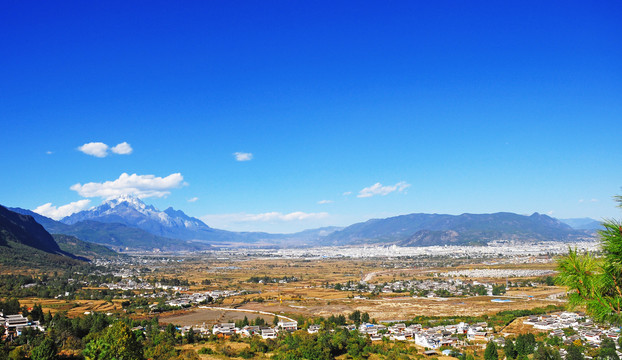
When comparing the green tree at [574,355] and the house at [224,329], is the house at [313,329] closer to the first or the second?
the house at [224,329]

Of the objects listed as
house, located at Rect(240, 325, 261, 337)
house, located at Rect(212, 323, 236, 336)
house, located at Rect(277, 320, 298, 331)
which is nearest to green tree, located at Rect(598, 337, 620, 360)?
house, located at Rect(277, 320, 298, 331)

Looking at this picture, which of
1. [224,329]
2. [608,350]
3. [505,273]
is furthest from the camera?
[505,273]

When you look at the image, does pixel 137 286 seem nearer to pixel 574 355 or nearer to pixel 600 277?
pixel 574 355

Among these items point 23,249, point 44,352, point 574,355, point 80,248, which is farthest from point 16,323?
point 80,248

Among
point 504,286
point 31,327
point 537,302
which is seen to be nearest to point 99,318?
A: point 31,327

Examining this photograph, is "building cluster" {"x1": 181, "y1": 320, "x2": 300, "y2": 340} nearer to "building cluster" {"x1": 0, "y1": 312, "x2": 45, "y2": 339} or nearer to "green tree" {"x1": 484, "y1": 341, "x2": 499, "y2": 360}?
"building cluster" {"x1": 0, "y1": 312, "x2": 45, "y2": 339}

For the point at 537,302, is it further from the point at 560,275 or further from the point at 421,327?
the point at 560,275
